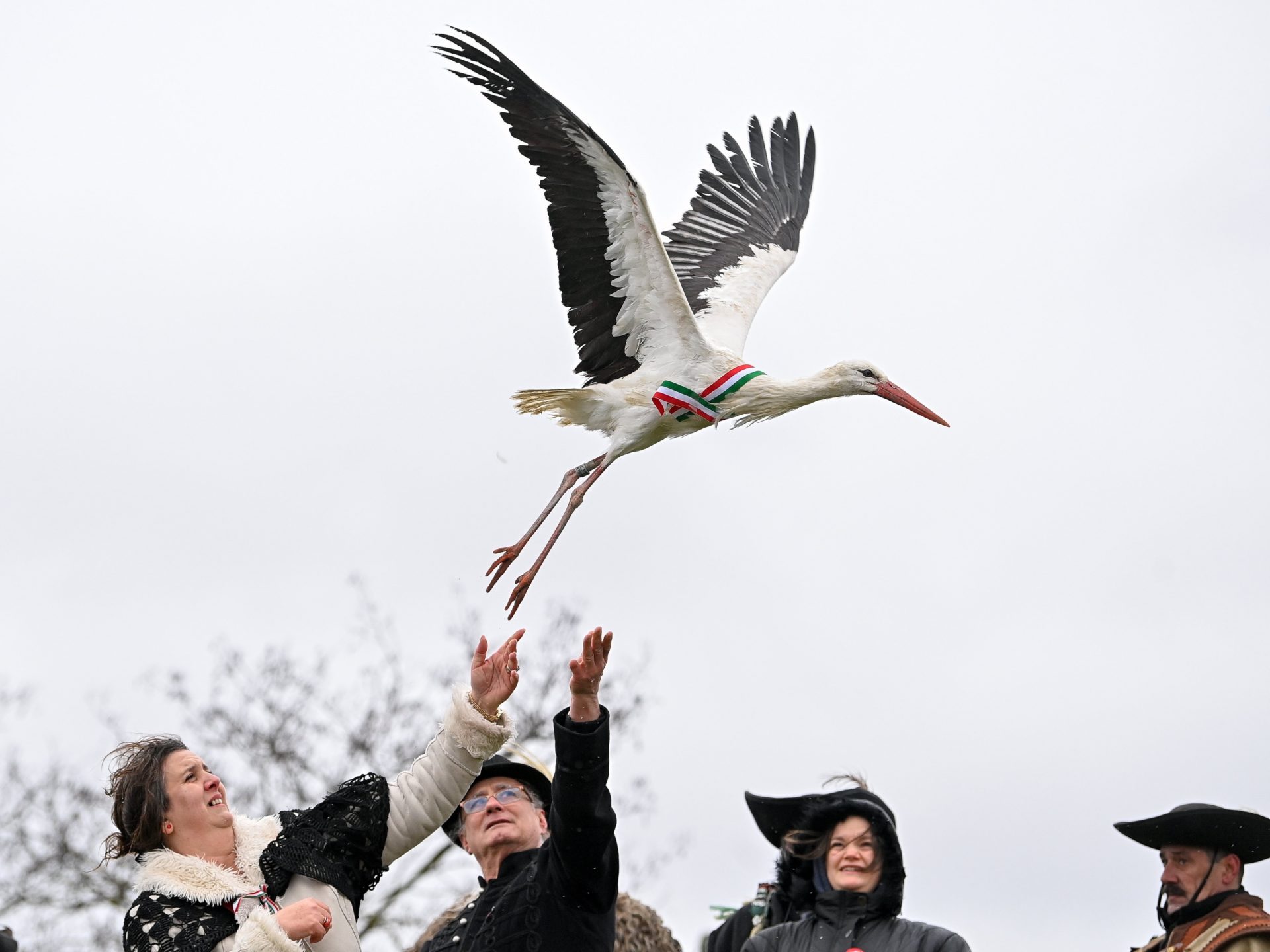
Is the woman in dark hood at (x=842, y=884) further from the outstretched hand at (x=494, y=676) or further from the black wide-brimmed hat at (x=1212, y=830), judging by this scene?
the outstretched hand at (x=494, y=676)

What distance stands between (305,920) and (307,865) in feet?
0.88

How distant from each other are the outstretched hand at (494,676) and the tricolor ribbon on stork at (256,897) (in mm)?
641

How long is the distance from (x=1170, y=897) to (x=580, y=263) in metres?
3.34

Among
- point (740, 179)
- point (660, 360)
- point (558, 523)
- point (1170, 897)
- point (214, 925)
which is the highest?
Result: point (740, 179)

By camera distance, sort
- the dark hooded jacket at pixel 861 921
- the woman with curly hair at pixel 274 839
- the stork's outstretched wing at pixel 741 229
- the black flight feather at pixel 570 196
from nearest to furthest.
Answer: the woman with curly hair at pixel 274 839 → the dark hooded jacket at pixel 861 921 → the black flight feather at pixel 570 196 → the stork's outstretched wing at pixel 741 229

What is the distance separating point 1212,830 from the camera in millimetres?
5281

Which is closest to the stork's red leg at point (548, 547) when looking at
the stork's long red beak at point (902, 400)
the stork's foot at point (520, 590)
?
the stork's foot at point (520, 590)

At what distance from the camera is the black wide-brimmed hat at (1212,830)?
5215mm

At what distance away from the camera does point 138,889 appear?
381 centimetres

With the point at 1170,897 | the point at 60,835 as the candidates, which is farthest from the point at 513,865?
the point at 60,835

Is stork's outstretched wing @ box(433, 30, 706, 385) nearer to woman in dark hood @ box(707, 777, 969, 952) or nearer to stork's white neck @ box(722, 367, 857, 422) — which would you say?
stork's white neck @ box(722, 367, 857, 422)

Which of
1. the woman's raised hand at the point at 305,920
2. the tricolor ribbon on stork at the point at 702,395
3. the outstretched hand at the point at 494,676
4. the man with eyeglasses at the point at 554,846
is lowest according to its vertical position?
the woman's raised hand at the point at 305,920

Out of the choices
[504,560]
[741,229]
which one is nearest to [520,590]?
[504,560]

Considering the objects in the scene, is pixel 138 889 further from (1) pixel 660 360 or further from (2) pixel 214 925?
(1) pixel 660 360
